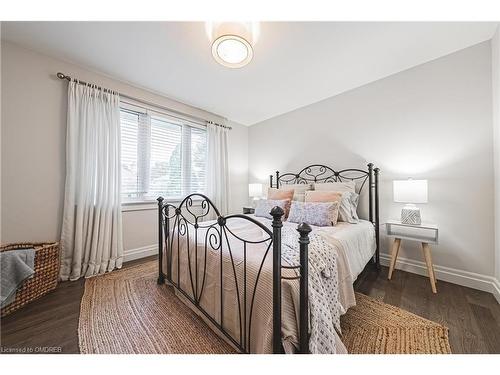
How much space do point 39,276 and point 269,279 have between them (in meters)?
2.16

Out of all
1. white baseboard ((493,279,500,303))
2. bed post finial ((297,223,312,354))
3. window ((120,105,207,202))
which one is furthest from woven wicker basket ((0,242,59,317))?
white baseboard ((493,279,500,303))

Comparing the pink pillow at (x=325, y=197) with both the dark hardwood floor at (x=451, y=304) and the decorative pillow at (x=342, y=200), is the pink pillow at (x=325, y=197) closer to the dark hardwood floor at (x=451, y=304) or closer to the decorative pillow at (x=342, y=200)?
the decorative pillow at (x=342, y=200)

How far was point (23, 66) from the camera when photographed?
1914 millimetres

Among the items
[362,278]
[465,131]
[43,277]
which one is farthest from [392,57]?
[43,277]

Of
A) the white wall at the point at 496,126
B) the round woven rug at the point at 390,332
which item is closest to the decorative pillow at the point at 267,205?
the round woven rug at the point at 390,332

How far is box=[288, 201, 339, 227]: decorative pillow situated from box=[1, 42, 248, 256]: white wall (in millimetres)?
2665

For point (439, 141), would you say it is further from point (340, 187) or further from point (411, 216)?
point (340, 187)

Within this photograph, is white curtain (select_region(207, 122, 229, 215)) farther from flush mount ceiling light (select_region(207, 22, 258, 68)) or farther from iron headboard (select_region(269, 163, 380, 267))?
flush mount ceiling light (select_region(207, 22, 258, 68))

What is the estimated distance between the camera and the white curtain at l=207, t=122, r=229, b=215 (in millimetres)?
3465

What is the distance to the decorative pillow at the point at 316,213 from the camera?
205cm

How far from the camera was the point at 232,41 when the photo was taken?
4.80 feet

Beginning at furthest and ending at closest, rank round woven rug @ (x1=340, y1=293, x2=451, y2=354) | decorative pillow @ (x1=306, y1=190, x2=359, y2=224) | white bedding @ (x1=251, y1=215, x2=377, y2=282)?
decorative pillow @ (x1=306, y1=190, x2=359, y2=224), white bedding @ (x1=251, y1=215, x2=377, y2=282), round woven rug @ (x1=340, y1=293, x2=451, y2=354)

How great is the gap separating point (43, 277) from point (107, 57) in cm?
227
